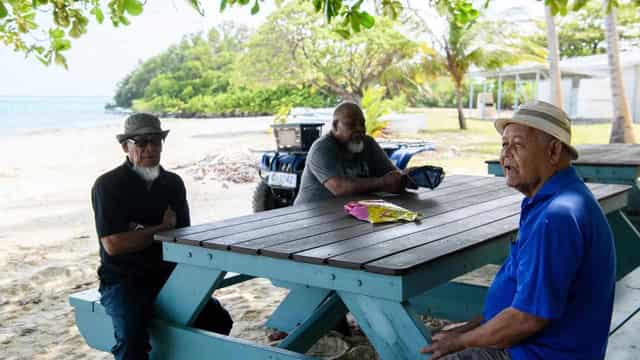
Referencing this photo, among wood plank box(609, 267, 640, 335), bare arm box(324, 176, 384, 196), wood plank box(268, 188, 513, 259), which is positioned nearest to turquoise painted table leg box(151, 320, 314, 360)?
wood plank box(268, 188, 513, 259)

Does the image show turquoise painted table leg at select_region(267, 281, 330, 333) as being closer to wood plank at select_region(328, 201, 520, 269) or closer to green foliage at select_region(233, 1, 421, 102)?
Result: wood plank at select_region(328, 201, 520, 269)

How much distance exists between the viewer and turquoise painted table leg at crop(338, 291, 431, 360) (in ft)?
7.27

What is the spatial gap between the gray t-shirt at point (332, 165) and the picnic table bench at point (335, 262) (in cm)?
46

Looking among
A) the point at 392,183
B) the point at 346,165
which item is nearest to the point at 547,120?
the point at 392,183

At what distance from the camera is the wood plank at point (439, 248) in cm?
222

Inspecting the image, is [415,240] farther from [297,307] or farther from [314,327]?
[297,307]

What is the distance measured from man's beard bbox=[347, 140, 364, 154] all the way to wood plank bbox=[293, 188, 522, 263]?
109 centimetres

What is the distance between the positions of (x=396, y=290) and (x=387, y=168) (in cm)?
248

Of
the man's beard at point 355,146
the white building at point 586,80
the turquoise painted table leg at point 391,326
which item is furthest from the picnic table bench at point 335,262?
the white building at point 586,80

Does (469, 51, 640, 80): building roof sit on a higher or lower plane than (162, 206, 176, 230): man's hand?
higher

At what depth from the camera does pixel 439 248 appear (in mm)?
2520

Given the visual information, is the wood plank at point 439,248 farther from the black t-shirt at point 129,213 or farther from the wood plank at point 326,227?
the black t-shirt at point 129,213

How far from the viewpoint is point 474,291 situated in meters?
3.96

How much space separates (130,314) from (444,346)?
1.50 metres
